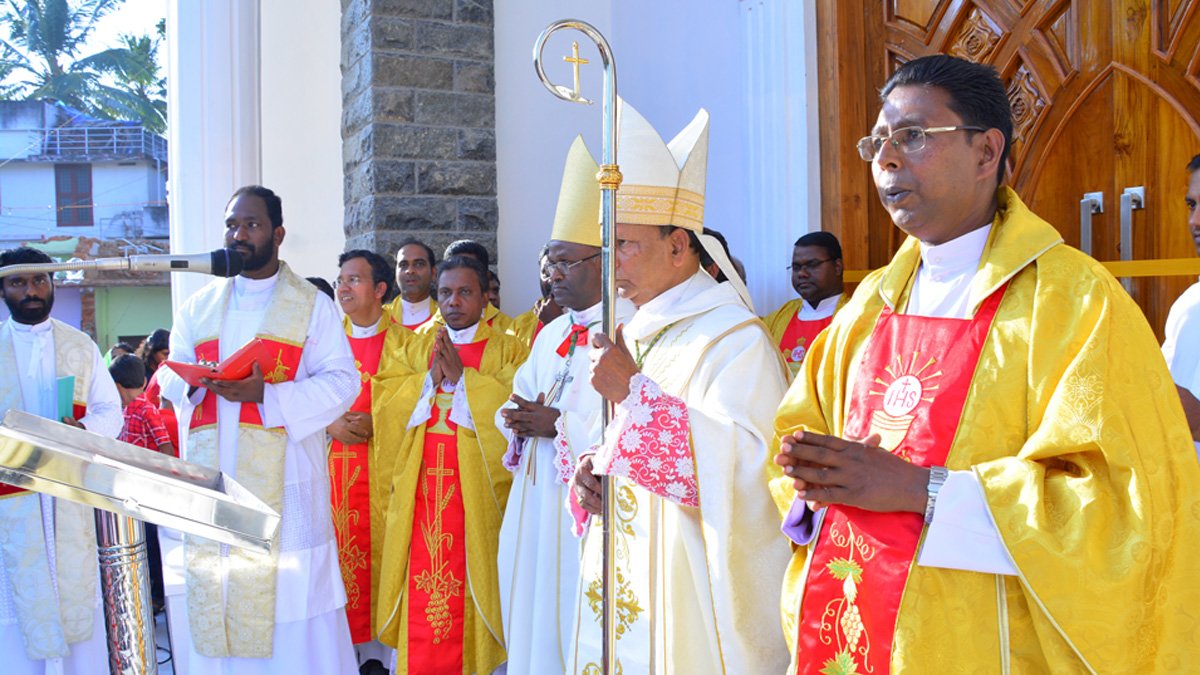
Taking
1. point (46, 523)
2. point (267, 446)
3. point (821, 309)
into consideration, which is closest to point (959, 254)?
point (267, 446)

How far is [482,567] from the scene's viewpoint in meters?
4.66

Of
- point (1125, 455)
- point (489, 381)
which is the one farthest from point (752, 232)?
point (1125, 455)

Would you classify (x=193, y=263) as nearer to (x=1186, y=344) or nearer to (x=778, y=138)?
(x=1186, y=344)

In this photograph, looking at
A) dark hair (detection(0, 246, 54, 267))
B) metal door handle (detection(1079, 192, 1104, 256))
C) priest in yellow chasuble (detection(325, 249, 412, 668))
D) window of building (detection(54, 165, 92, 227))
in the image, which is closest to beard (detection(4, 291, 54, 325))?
dark hair (detection(0, 246, 54, 267))

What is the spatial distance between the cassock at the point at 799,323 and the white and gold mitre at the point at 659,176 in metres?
2.22

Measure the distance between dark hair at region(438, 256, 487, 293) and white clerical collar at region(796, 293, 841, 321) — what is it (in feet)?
5.17

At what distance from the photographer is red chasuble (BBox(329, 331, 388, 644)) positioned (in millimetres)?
5312

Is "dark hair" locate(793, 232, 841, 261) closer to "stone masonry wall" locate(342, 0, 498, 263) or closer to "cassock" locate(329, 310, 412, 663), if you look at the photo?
"cassock" locate(329, 310, 412, 663)

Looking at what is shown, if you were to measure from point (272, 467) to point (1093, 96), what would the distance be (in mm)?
3436

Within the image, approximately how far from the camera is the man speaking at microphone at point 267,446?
4.07m

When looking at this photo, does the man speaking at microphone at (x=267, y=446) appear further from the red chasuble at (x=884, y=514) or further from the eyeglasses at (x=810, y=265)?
the red chasuble at (x=884, y=514)

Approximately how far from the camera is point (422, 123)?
6781mm

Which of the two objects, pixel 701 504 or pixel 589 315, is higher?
pixel 589 315

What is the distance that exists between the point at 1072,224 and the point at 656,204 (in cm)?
200
